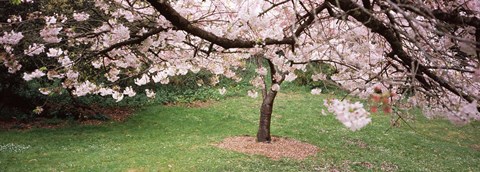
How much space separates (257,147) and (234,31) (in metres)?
5.73

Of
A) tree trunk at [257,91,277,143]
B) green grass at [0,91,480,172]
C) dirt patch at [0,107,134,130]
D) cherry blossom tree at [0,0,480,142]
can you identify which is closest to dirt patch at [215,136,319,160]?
tree trunk at [257,91,277,143]

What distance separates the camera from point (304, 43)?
6703 mm

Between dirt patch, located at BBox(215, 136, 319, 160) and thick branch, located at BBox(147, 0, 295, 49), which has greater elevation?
thick branch, located at BBox(147, 0, 295, 49)

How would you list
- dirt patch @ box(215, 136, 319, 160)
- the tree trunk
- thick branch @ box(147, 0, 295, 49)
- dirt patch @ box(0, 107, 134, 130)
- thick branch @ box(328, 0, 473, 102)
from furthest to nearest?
dirt patch @ box(0, 107, 134, 130), the tree trunk, dirt patch @ box(215, 136, 319, 160), thick branch @ box(147, 0, 295, 49), thick branch @ box(328, 0, 473, 102)

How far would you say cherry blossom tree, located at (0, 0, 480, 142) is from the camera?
3074 millimetres

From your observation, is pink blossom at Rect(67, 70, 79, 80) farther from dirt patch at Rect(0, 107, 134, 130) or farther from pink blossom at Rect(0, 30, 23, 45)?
dirt patch at Rect(0, 107, 134, 130)

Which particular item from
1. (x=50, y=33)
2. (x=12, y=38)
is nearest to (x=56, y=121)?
(x=12, y=38)

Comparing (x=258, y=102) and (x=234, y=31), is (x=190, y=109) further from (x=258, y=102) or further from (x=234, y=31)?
(x=234, y=31)

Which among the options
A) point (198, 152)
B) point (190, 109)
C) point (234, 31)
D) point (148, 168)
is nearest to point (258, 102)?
point (190, 109)

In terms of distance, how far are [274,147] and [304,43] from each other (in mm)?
5514

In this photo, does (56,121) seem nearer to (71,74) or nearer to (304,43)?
(71,74)

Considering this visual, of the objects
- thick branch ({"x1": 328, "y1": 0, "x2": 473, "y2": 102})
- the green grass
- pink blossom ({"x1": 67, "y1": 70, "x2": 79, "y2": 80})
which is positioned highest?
thick branch ({"x1": 328, "y1": 0, "x2": 473, "y2": 102})

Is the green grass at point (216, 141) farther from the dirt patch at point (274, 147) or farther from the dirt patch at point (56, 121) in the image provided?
the dirt patch at point (56, 121)

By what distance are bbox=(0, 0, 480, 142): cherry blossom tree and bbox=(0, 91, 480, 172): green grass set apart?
6.90ft
